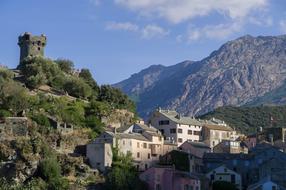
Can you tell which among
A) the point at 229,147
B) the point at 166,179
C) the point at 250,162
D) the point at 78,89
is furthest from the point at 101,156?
the point at 229,147

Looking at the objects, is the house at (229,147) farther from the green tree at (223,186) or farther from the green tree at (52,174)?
the green tree at (52,174)

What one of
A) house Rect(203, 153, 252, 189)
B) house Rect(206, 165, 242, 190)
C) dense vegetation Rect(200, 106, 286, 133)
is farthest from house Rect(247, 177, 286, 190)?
dense vegetation Rect(200, 106, 286, 133)

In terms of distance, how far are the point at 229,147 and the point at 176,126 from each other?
8.26 m

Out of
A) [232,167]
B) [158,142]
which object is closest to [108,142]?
[158,142]

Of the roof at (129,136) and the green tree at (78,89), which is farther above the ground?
the green tree at (78,89)

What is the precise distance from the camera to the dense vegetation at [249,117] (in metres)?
180

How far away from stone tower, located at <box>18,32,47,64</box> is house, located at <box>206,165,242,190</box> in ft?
138

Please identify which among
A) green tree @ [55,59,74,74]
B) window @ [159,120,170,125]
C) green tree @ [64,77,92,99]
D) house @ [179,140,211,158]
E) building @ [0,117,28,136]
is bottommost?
house @ [179,140,211,158]

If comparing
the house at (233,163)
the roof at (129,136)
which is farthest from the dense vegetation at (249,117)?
the roof at (129,136)

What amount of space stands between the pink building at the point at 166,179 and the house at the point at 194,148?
36.2 ft

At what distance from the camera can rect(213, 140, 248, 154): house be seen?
4031 inches

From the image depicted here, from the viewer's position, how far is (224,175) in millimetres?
91312

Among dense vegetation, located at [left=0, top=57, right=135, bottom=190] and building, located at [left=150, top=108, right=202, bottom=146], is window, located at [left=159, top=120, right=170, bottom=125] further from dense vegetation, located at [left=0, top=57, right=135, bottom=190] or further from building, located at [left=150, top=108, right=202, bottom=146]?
dense vegetation, located at [left=0, top=57, right=135, bottom=190]

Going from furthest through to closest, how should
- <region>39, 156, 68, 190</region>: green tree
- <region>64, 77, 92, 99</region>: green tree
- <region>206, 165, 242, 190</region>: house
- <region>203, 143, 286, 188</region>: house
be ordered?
1. <region>64, 77, 92, 99</region>: green tree
2. <region>203, 143, 286, 188</region>: house
3. <region>206, 165, 242, 190</region>: house
4. <region>39, 156, 68, 190</region>: green tree
